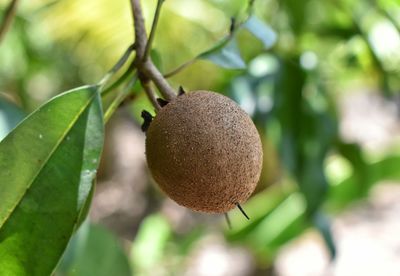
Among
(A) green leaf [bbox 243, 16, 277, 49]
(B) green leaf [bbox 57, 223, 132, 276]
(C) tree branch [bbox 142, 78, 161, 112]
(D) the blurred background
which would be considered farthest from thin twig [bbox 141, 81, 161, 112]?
(B) green leaf [bbox 57, 223, 132, 276]

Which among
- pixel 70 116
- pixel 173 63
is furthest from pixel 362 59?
pixel 173 63

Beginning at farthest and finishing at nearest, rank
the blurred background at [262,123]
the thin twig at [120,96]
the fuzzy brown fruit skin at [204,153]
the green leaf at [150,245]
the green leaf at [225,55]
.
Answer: the green leaf at [150,245] → the blurred background at [262,123] → the green leaf at [225,55] → the thin twig at [120,96] → the fuzzy brown fruit skin at [204,153]

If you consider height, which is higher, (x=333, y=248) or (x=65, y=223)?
(x=65, y=223)

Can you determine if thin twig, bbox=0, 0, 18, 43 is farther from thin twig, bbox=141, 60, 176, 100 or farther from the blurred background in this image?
thin twig, bbox=141, 60, 176, 100

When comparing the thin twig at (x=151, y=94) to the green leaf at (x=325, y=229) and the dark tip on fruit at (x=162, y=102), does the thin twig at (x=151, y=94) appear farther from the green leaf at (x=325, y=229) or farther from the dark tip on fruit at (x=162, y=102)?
the green leaf at (x=325, y=229)

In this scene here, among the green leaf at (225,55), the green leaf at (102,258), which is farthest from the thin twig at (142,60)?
the green leaf at (102,258)

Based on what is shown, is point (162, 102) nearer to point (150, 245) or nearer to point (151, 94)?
point (151, 94)

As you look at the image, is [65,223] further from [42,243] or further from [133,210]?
[133,210]
